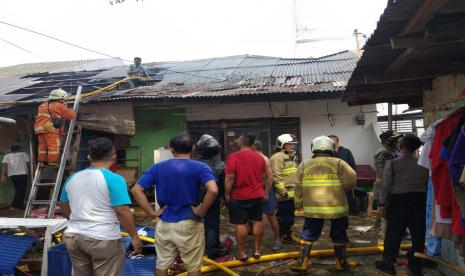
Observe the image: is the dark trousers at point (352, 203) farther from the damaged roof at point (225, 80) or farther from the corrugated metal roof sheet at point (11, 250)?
the corrugated metal roof sheet at point (11, 250)

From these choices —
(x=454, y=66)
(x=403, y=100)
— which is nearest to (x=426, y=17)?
(x=454, y=66)

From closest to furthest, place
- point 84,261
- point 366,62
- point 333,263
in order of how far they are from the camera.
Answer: point 84,261 → point 366,62 → point 333,263

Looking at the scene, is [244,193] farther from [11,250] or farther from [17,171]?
[17,171]

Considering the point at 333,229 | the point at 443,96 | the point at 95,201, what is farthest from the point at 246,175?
the point at 443,96

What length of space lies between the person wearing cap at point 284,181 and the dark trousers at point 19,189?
6.66 metres

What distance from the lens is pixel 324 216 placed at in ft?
14.5

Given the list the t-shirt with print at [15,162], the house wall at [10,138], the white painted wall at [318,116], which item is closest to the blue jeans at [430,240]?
the white painted wall at [318,116]

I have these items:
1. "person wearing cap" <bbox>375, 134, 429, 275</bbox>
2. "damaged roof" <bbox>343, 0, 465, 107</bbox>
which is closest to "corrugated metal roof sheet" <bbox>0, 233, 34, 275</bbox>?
"damaged roof" <bbox>343, 0, 465, 107</bbox>

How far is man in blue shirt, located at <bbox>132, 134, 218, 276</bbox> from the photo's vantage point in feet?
11.1

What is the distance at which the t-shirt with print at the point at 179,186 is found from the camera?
11.2 feet

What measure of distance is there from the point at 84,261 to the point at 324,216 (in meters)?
2.75

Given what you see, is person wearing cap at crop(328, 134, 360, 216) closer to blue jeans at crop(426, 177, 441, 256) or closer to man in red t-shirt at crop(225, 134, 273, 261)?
man in red t-shirt at crop(225, 134, 273, 261)

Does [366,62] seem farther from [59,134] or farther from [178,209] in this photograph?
[59,134]

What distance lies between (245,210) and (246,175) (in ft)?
1.65
